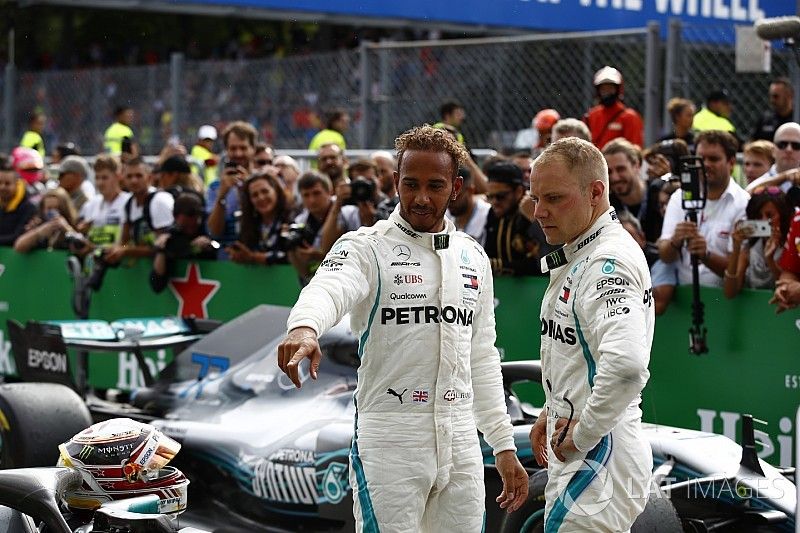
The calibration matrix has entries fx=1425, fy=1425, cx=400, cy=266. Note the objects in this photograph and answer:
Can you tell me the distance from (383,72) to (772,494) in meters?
7.05

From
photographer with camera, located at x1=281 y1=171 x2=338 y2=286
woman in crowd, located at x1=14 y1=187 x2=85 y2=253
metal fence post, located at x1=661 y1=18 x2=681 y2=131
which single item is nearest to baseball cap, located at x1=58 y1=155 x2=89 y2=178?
woman in crowd, located at x1=14 y1=187 x2=85 y2=253

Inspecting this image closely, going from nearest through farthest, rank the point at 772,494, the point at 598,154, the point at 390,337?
1. the point at 598,154
2. the point at 390,337
3. the point at 772,494

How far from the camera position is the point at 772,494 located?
5.69m

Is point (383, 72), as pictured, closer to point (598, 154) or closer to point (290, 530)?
point (290, 530)

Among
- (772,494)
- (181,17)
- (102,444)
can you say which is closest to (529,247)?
(772,494)

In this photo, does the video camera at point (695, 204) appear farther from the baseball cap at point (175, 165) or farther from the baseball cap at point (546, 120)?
the baseball cap at point (175, 165)

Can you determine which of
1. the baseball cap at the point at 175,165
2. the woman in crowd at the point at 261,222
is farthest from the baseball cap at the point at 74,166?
the woman in crowd at the point at 261,222

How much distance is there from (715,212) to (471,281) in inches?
148

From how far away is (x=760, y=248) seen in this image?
Answer: 7906mm

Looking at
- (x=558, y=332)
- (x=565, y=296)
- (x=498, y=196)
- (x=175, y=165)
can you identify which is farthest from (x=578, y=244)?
(x=175, y=165)

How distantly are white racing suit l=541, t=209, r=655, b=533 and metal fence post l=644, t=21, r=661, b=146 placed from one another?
19.7 ft

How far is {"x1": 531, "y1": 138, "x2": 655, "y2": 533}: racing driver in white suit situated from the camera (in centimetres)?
394

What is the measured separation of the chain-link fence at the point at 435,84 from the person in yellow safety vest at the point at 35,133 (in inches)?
36.7

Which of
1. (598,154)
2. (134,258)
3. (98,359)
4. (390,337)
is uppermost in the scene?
(598,154)
